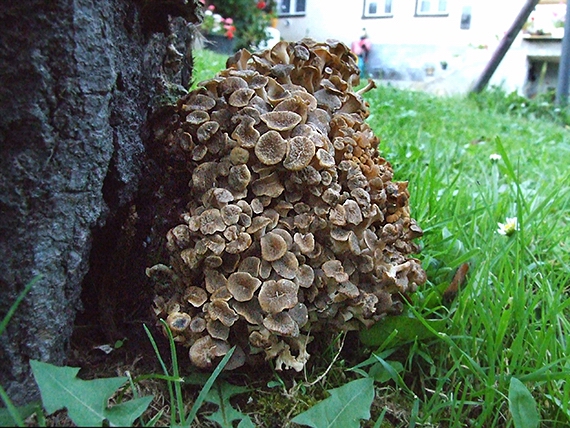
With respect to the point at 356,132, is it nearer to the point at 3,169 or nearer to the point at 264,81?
the point at 264,81

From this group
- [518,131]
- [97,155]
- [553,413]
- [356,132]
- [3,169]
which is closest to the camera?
[3,169]

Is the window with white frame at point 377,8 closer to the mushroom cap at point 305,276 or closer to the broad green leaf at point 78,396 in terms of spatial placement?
the mushroom cap at point 305,276

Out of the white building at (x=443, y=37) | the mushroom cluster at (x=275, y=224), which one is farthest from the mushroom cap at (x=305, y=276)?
the white building at (x=443, y=37)

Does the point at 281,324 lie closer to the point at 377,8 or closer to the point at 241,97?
the point at 241,97

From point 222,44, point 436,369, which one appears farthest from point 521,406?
point 222,44

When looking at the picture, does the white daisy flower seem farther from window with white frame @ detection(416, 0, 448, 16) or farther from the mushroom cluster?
window with white frame @ detection(416, 0, 448, 16)

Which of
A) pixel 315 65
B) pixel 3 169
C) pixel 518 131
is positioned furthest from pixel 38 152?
pixel 518 131

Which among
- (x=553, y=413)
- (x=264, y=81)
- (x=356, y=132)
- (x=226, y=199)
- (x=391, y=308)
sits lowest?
(x=553, y=413)
